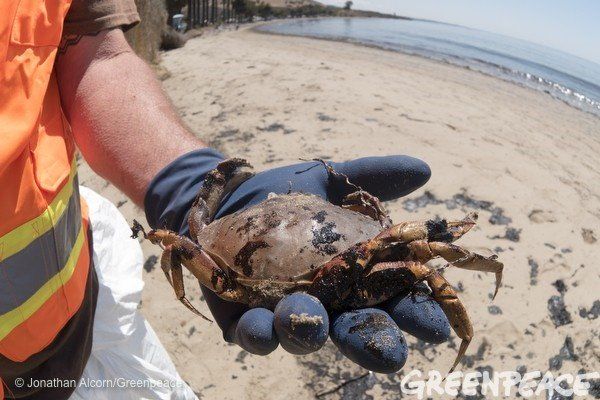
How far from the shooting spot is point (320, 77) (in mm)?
9023

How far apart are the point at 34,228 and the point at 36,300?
1.05 feet

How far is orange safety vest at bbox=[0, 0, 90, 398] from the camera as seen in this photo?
1.58m

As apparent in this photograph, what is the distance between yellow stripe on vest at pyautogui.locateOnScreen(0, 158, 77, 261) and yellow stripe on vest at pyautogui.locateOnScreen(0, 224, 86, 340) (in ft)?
0.79

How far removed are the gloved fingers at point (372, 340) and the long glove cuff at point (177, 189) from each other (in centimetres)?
105

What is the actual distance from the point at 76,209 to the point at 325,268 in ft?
3.87

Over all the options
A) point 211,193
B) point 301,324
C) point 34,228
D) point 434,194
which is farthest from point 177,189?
point 434,194

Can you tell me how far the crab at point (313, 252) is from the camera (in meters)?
1.93

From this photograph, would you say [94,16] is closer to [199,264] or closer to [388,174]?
[199,264]

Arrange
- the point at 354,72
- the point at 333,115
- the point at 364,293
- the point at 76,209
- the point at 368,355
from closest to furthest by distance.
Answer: the point at 368,355 < the point at 364,293 < the point at 76,209 < the point at 333,115 < the point at 354,72

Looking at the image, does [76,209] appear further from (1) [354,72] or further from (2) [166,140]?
(1) [354,72]

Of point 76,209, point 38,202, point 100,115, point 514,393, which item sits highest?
point 100,115

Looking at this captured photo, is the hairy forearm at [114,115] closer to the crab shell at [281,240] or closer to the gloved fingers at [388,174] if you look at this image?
the crab shell at [281,240]

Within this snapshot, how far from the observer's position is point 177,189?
2354 mm

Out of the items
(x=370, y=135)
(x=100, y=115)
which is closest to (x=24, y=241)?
(x=100, y=115)
